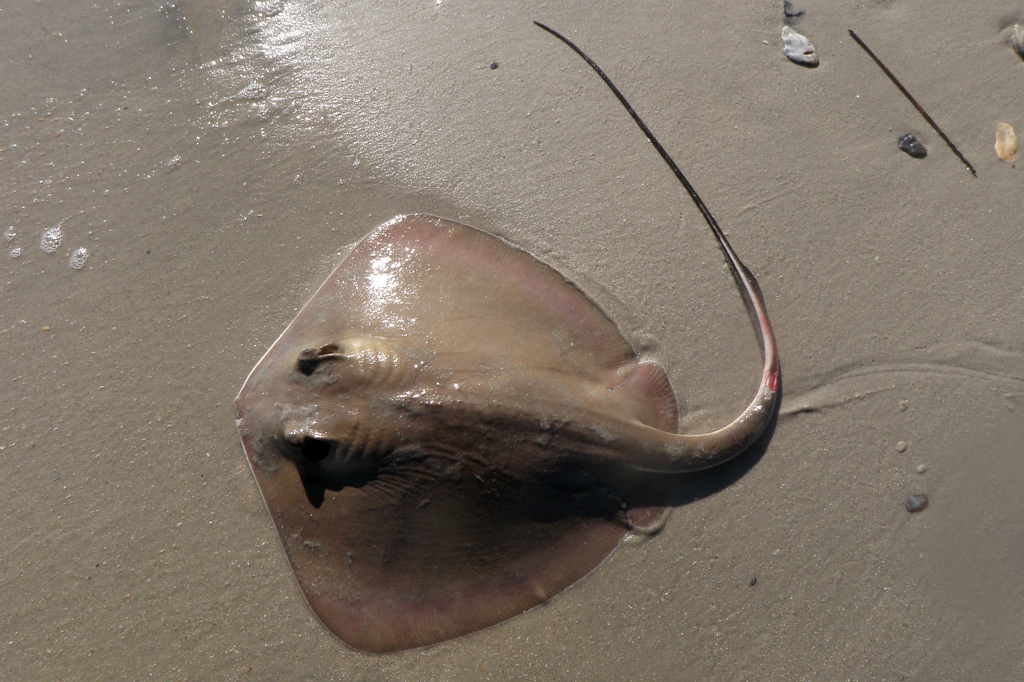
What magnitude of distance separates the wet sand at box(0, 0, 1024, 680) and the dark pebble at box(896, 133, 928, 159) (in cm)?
8

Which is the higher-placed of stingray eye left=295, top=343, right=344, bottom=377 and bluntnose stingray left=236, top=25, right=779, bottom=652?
stingray eye left=295, top=343, right=344, bottom=377

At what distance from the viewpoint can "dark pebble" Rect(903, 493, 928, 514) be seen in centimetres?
317

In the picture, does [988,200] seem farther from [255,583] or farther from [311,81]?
[255,583]

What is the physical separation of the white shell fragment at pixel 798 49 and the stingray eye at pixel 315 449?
413cm

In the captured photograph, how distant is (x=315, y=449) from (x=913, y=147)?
14.2ft

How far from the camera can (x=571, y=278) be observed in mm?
3523

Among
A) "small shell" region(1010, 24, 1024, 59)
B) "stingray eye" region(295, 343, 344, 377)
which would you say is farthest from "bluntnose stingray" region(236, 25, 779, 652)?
"small shell" region(1010, 24, 1024, 59)

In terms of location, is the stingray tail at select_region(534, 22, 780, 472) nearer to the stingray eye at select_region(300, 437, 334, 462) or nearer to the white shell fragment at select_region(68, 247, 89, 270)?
the stingray eye at select_region(300, 437, 334, 462)

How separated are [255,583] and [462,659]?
1248 millimetres

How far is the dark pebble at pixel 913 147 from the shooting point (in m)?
3.74

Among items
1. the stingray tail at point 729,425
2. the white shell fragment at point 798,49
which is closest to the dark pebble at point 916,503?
the stingray tail at point 729,425

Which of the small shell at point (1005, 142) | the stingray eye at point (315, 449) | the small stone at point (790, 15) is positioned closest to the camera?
the stingray eye at point (315, 449)

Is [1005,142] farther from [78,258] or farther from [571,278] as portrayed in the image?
[78,258]

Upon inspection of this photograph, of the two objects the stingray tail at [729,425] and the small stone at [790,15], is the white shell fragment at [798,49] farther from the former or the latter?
the stingray tail at [729,425]
